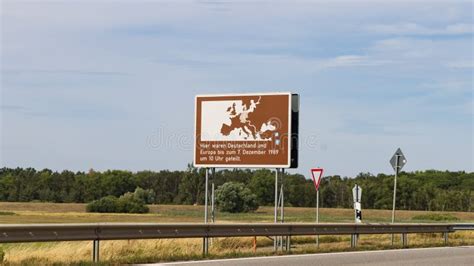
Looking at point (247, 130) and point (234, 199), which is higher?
point (247, 130)

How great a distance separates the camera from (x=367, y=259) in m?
18.9

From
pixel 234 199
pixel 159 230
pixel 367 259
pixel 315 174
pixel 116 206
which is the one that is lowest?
pixel 116 206

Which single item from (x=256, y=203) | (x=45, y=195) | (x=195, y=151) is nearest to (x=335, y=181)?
(x=45, y=195)

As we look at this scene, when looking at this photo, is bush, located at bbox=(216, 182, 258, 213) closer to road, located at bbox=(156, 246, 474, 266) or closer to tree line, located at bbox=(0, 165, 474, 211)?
tree line, located at bbox=(0, 165, 474, 211)

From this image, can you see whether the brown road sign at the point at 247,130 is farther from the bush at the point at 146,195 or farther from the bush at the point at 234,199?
the bush at the point at 146,195

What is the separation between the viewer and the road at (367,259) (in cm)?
1742

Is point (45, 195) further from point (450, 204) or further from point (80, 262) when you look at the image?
point (80, 262)

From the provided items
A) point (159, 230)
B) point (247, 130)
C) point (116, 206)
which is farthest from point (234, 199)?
point (159, 230)

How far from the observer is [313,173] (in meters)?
26.2

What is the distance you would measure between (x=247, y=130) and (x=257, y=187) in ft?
278

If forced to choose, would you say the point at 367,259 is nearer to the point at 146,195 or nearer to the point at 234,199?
the point at 234,199

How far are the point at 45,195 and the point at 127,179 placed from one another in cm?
1272

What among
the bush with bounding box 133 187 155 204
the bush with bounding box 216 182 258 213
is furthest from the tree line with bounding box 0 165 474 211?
the bush with bounding box 216 182 258 213

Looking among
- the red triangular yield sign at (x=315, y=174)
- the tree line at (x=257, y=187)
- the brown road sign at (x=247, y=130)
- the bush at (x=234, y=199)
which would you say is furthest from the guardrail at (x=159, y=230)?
the tree line at (x=257, y=187)
